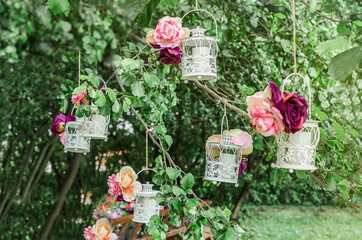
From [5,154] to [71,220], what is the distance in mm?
1024

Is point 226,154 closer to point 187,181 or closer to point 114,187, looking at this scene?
point 187,181

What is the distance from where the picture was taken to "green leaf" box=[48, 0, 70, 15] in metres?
0.43

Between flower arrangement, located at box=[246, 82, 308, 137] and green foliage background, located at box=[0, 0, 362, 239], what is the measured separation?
0.38 ft

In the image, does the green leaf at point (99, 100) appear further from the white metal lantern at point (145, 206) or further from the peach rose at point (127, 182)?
the white metal lantern at point (145, 206)

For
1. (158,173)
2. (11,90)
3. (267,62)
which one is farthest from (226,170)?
(11,90)

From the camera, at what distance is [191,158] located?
4.46m

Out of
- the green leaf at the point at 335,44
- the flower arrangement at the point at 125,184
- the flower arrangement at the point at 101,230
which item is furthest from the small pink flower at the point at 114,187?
the green leaf at the point at 335,44

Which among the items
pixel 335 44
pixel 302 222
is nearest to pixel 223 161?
pixel 335 44

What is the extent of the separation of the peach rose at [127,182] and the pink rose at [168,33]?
18.9 inches

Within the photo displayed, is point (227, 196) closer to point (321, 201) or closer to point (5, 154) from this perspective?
point (321, 201)

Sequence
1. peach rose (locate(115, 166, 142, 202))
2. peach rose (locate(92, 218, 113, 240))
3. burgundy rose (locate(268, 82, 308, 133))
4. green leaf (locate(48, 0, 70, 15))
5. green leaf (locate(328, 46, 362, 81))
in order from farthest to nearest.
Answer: peach rose (locate(92, 218, 113, 240)), peach rose (locate(115, 166, 142, 202)), burgundy rose (locate(268, 82, 308, 133)), green leaf (locate(328, 46, 362, 81)), green leaf (locate(48, 0, 70, 15))

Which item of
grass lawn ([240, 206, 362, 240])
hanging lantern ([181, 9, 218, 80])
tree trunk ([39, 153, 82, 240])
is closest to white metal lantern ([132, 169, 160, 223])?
hanging lantern ([181, 9, 218, 80])

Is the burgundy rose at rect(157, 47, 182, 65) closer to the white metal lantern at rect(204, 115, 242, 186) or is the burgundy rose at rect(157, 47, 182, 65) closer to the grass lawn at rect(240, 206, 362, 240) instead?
the white metal lantern at rect(204, 115, 242, 186)

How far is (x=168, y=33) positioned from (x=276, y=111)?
357 mm
